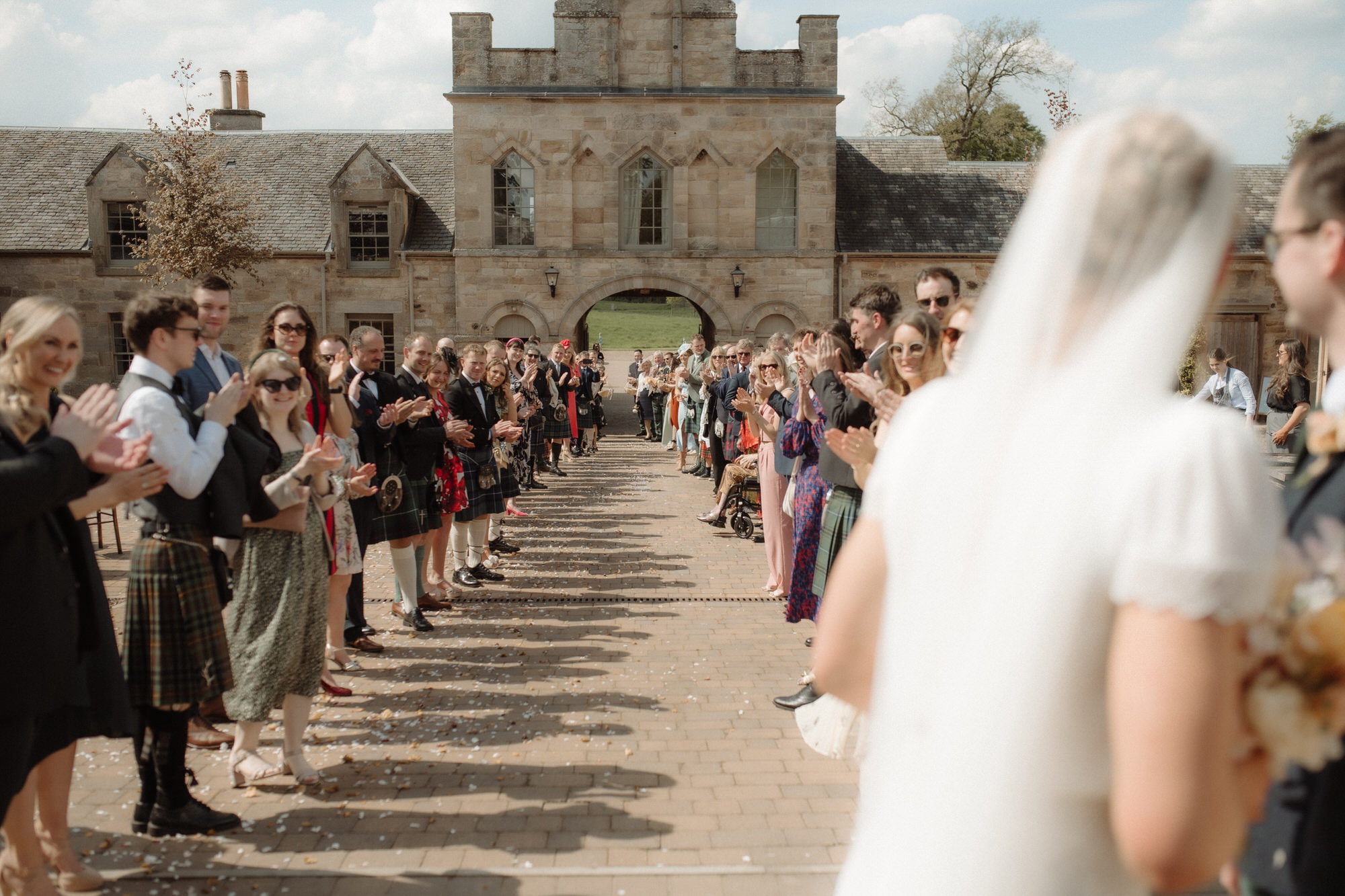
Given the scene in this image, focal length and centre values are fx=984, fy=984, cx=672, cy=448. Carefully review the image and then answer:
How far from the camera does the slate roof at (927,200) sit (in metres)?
27.7

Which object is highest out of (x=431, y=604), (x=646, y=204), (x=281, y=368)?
(x=646, y=204)

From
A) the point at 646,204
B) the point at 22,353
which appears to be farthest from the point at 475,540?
the point at 646,204

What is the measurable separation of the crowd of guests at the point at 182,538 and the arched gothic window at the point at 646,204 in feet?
65.3

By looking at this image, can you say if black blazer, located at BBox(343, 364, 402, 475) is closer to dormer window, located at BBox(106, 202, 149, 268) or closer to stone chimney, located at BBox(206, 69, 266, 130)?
dormer window, located at BBox(106, 202, 149, 268)

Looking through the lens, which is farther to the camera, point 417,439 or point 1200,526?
point 417,439

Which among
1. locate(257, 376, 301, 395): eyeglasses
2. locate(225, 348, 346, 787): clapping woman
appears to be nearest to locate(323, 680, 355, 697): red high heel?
locate(225, 348, 346, 787): clapping woman

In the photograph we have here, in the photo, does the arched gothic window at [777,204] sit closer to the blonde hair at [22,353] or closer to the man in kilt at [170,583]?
the man in kilt at [170,583]

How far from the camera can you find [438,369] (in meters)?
8.75

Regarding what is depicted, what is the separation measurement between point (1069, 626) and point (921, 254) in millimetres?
26960

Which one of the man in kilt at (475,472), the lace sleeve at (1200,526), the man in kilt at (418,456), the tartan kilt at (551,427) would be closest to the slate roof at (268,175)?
the tartan kilt at (551,427)

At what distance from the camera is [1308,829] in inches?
72.4

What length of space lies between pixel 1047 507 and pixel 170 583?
13.4 feet

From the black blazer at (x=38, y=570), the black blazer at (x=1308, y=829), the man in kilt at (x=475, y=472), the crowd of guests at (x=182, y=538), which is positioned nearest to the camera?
the black blazer at (x=1308, y=829)

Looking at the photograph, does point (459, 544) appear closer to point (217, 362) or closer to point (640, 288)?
point (217, 362)
